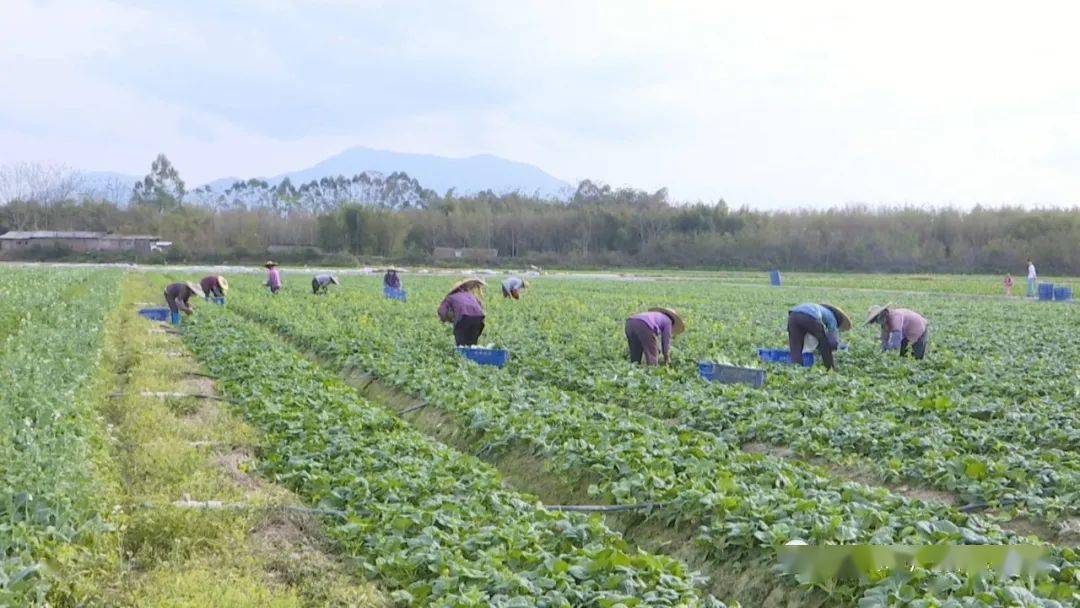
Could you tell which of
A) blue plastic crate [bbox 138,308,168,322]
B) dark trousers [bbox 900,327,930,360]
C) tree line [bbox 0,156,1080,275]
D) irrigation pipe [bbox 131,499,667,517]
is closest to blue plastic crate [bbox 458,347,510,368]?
dark trousers [bbox 900,327,930,360]

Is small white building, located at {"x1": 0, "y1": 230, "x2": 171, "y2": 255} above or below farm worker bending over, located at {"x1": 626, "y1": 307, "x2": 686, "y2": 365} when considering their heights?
above

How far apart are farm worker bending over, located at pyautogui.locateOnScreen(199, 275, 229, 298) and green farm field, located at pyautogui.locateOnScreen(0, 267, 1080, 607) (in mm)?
9766

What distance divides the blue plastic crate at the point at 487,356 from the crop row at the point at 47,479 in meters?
5.70

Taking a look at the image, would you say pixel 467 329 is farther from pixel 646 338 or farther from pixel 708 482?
pixel 708 482

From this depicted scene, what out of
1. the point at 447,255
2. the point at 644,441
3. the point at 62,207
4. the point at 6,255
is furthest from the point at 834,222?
the point at 644,441

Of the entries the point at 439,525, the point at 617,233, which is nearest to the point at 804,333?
the point at 439,525

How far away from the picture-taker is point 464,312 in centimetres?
1562

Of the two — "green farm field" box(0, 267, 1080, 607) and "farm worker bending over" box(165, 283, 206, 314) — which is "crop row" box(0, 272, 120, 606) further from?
"farm worker bending over" box(165, 283, 206, 314)

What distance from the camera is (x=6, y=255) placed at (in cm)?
8250

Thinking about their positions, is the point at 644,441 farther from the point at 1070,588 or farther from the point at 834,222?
the point at 834,222

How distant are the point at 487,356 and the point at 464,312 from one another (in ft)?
3.80

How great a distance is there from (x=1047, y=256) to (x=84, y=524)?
3314 inches

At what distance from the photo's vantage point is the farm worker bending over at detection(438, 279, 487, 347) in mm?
15555

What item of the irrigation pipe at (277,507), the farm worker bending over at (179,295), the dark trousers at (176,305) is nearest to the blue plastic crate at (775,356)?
the irrigation pipe at (277,507)
